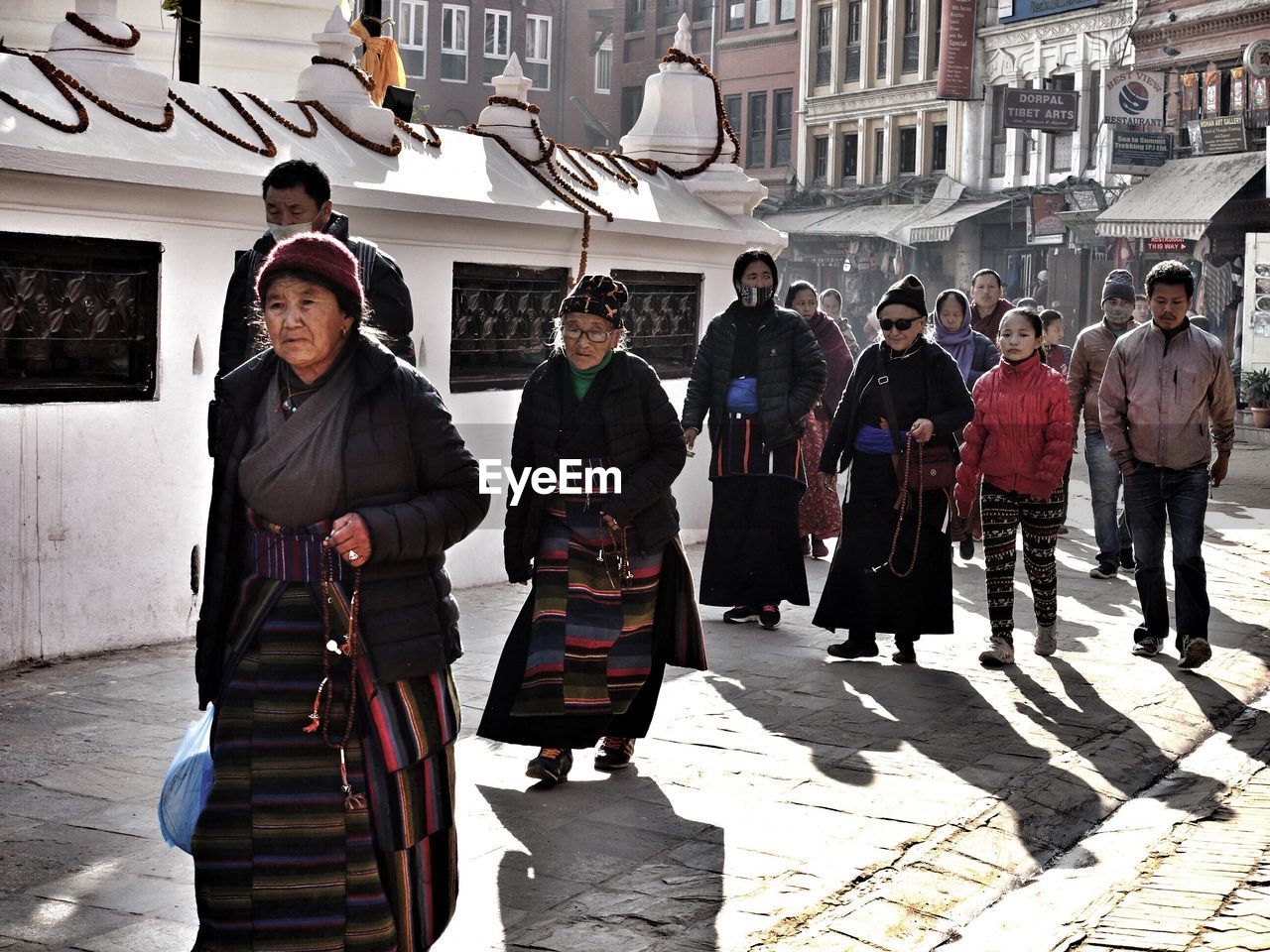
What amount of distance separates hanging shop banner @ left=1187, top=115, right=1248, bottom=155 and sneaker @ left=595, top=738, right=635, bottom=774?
26.3m

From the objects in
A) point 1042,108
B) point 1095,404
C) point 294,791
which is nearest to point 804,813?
point 294,791

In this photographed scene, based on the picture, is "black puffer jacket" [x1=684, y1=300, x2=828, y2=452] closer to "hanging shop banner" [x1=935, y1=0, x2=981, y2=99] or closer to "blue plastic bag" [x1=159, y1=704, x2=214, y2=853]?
"blue plastic bag" [x1=159, y1=704, x2=214, y2=853]

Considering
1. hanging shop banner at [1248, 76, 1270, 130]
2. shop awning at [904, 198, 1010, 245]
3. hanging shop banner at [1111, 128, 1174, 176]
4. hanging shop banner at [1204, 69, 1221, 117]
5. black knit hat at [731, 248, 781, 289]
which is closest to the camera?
black knit hat at [731, 248, 781, 289]

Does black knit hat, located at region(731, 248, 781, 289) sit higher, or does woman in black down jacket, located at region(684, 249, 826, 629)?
black knit hat, located at region(731, 248, 781, 289)

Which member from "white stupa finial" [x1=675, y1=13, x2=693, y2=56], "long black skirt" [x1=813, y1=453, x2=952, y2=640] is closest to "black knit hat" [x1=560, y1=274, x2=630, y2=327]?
"long black skirt" [x1=813, y1=453, x2=952, y2=640]

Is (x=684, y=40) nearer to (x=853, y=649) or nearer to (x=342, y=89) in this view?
(x=342, y=89)

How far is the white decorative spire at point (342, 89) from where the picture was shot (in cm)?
988

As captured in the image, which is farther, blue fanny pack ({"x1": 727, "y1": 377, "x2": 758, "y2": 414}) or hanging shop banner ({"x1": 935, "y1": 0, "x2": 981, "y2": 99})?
hanging shop banner ({"x1": 935, "y1": 0, "x2": 981, "y2": 99})

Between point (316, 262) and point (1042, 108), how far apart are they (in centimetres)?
3300

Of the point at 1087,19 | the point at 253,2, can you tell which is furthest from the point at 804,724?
the point at 1087,19

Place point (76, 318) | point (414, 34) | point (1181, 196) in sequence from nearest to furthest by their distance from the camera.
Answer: point (76, 318)
point (1181, 196)
point (414, 34)

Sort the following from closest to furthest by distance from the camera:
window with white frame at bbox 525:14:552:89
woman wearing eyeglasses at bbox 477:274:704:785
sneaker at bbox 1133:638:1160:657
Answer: woman wearing eyeglasses at bbox 477:274:704:785 < sneaker at bbox 1133:638:1160:657 < window with white frame at bbox 525:14:552:89

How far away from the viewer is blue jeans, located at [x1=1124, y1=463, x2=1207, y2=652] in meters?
8.62

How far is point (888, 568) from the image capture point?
8.63 metres
